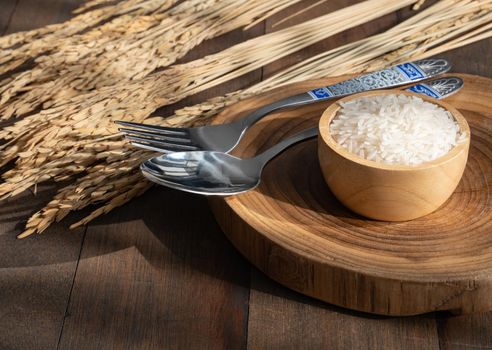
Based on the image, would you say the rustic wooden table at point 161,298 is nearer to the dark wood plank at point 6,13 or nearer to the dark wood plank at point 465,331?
the dark wood plank at point 465,331

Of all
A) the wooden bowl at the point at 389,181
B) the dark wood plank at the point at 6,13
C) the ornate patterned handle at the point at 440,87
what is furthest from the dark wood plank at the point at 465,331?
the dark wood plank at the point at 6,13

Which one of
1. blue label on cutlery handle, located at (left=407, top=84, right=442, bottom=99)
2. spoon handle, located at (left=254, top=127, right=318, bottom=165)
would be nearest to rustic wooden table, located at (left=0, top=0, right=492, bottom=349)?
spoon handle, located at (left=254, top=127, right=318, bottom=165)

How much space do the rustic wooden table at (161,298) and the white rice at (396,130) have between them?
0.19 meters

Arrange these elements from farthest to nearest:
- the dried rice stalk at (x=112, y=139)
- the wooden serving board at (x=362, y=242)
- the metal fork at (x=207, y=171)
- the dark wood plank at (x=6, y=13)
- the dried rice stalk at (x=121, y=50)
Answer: the dark wood plank at (x=6, y=13) < the dried rice stalk at (x=121, y=50) < the dried rice stalk at (x=112, y=139) < the metal fork at (x=207, y=171) < the wooden serving board at (x=362, y=242)

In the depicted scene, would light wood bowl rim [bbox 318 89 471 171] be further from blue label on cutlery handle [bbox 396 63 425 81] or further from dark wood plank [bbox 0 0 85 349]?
dark wood plank [bbox 0 0 85 349]

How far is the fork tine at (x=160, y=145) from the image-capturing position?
1087 mm

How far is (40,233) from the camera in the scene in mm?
1113

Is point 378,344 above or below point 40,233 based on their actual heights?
below

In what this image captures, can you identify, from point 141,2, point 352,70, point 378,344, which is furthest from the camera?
point 141,2

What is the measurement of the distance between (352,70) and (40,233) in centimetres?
58

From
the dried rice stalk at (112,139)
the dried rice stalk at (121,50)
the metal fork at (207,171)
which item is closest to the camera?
the metal fork at (207,171)

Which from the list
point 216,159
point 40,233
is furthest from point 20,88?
point 216,159

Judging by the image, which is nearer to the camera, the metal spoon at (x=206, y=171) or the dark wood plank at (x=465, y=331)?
the dark wood plank at (x=465, y=331)

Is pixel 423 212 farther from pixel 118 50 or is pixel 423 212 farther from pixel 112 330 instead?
pixel 118 50
